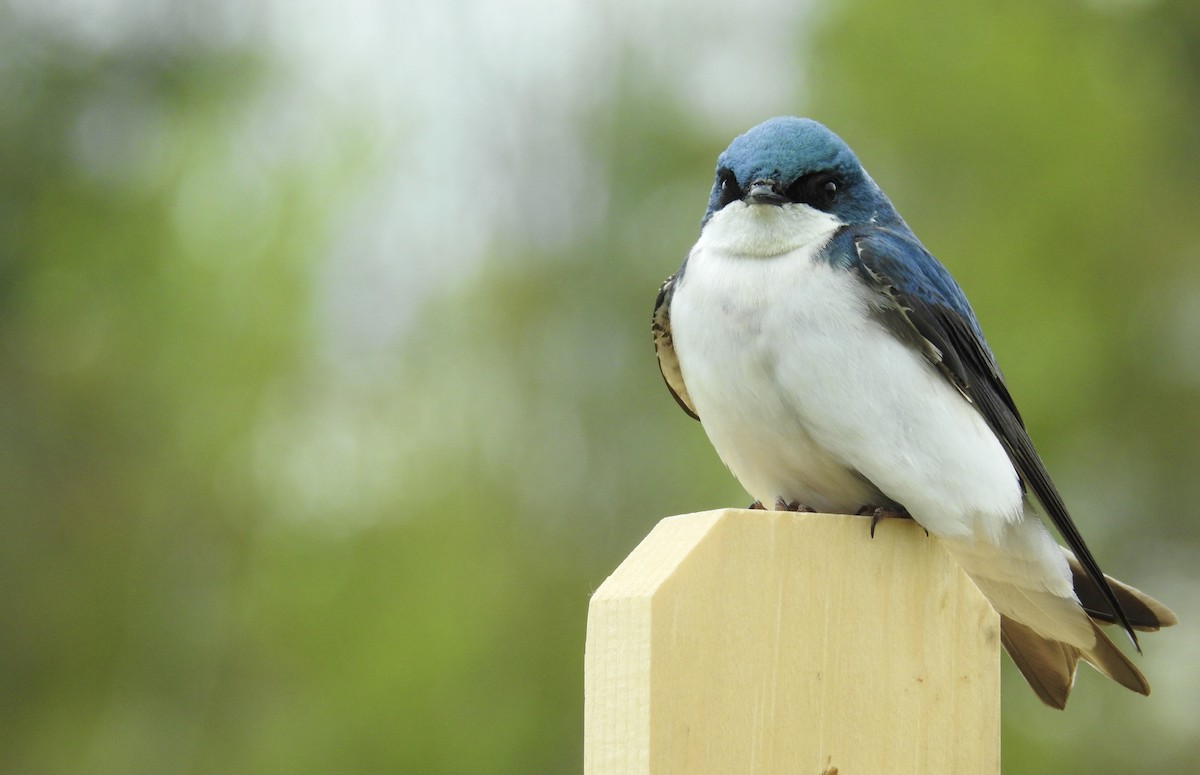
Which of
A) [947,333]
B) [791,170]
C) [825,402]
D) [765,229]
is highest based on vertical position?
[791,170]

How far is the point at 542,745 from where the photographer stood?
25.5ft

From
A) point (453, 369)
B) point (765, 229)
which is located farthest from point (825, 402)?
point (453, 369)

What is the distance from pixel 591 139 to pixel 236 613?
155 inches

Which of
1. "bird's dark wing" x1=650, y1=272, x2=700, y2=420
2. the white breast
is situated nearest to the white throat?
the white breast

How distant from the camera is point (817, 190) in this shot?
2.21m

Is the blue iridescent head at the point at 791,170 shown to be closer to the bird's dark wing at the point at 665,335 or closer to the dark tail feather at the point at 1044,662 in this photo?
the bird's dark wing at the point at 665,335

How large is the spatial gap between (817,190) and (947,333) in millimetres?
327

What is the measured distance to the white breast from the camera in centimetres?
191

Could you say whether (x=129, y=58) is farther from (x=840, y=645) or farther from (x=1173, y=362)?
(x=840, y=645)

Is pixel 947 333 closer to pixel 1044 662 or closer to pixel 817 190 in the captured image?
pixel 817 190

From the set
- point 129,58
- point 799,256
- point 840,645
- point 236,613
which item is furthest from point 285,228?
point 840,645

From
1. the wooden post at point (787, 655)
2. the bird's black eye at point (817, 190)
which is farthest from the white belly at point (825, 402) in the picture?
the wooden post at point (787, 655)

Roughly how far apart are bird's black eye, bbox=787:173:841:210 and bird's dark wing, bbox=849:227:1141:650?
89 millimetres

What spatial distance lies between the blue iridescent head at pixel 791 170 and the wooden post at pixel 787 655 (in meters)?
0.84
